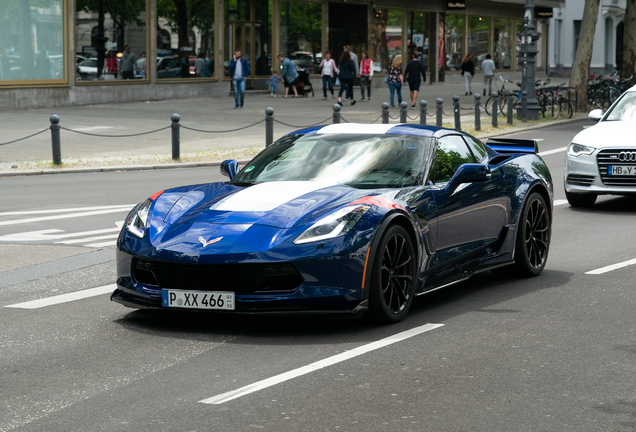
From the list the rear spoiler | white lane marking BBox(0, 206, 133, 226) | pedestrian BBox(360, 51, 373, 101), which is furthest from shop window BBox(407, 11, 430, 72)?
the rear spoiler

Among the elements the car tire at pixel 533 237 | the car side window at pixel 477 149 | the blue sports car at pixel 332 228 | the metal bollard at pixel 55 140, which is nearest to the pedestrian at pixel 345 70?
the metal bollard at pixel 55 140

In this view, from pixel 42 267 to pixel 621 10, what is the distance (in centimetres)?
7691

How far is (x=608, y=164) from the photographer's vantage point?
44.3 ft

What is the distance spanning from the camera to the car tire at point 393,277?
6719 mm

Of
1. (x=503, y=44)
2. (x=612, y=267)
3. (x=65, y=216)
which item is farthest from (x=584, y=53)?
(x=503, y=44)

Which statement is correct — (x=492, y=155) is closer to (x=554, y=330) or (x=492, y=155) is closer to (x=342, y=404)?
(x=554, y=330)

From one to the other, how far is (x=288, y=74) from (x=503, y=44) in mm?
27129

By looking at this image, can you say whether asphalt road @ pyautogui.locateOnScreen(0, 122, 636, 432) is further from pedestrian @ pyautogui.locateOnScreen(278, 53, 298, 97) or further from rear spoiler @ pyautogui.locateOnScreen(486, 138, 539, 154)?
pedestrian @ pyautogui.locateOnScreen(278, 53, 298, 97)

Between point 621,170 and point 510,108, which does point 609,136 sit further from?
point 510,108

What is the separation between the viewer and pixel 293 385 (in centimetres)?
548

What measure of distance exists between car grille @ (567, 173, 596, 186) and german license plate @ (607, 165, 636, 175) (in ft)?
0.87

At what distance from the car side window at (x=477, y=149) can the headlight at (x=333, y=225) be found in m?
2.18

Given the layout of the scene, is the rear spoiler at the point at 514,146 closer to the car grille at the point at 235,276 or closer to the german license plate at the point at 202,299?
the car grille at the point at 235,276

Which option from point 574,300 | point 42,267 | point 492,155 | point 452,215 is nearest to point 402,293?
point 452,215
